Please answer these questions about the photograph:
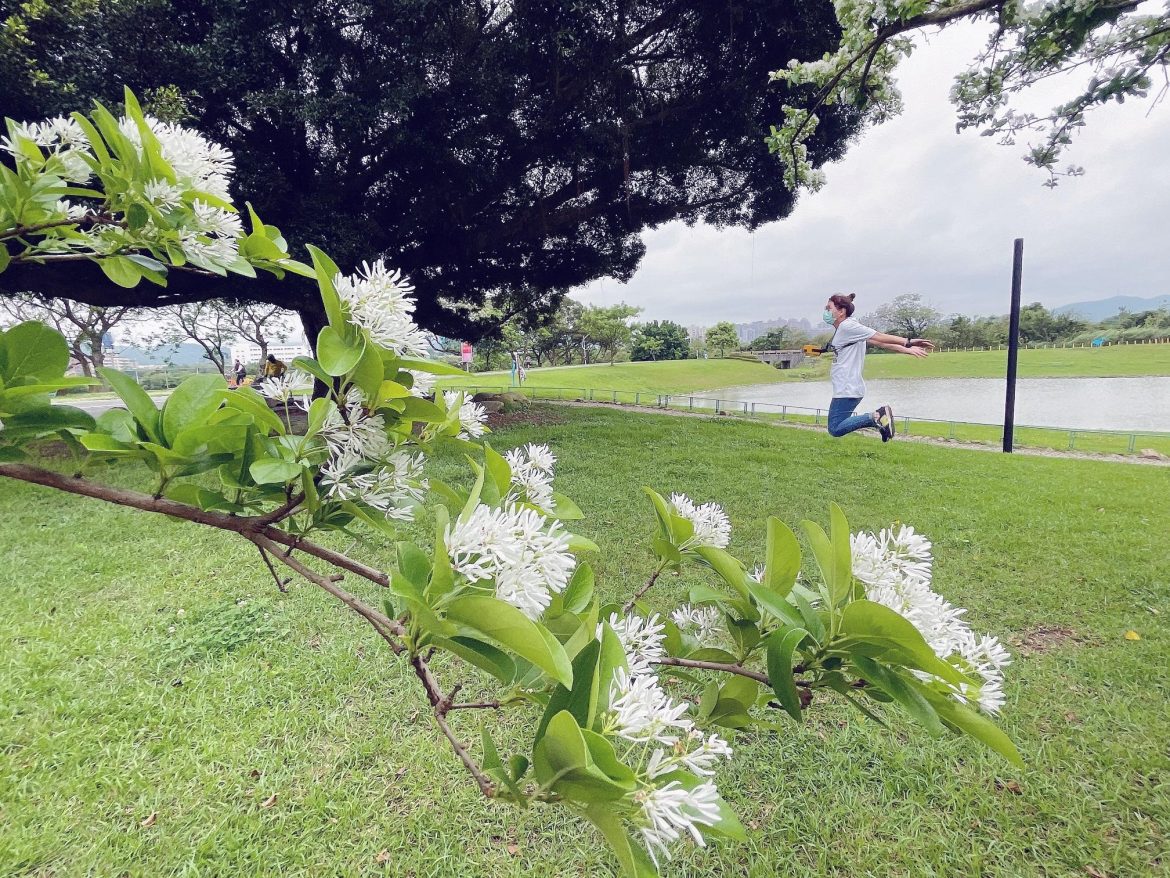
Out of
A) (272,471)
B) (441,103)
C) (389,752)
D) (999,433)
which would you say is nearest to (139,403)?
(272,471)

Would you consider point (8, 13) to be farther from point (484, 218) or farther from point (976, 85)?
point (976, 85)

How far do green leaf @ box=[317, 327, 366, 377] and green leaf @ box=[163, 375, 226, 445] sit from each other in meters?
0.16

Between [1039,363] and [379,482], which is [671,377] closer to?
[1039,363]

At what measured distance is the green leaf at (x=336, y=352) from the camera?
0.51 m

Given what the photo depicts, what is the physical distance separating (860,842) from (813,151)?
24.6 feet

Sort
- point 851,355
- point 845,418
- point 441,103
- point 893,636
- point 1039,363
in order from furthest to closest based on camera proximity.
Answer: point 1039,363
point 441,103
point 845,418
point 851,355
point 893,636

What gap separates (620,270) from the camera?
372 inches

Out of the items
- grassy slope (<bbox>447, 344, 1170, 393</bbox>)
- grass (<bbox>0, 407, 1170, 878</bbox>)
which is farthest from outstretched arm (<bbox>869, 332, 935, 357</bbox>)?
grassy slope (<bbox>447, 344, 1170, 393</bbox>)

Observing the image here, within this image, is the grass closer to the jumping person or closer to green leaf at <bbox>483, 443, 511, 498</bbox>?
the jumping person

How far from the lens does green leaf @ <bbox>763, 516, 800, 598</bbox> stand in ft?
2.21

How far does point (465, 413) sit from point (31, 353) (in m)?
0.45

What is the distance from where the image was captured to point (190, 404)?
0.61m

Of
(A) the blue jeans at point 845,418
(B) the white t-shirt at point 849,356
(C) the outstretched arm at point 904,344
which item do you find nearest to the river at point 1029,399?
(A) the blue jeans at point 845,418

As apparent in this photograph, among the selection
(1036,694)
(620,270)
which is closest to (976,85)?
(1036,694)
